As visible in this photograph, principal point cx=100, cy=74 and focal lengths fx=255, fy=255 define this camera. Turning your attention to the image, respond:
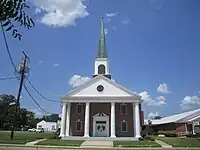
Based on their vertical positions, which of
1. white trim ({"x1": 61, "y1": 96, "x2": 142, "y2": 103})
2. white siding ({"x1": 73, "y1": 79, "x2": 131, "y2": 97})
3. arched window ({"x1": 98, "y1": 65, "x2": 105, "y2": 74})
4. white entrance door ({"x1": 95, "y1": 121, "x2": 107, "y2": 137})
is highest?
arched window ({"x1": 98, "y1": 65, "x2": 105, "y2": 74})

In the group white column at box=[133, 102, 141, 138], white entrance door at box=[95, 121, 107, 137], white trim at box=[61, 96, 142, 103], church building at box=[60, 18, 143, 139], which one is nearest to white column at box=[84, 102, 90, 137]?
church building at box=[60, 18, 143, 139]

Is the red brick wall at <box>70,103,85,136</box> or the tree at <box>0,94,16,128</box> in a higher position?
the tree at <box>0,94,16,128</box>

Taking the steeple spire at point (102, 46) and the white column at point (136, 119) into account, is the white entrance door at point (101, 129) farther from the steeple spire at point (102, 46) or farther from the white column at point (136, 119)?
the steeple spire at point (102, 46)

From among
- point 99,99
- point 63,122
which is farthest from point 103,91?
point 63,122

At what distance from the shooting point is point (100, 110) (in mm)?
42094

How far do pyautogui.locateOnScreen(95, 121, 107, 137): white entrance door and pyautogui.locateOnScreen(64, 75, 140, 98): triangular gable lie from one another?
458 centimetres

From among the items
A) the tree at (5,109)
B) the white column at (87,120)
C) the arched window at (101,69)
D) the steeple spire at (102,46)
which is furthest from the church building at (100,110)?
the tree at (5,109)

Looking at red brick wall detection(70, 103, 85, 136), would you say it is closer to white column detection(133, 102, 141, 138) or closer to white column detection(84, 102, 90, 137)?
white column detection(84, 102, 90, 137)

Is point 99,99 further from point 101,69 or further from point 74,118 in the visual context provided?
point 101,69

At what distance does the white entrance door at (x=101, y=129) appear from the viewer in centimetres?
4069

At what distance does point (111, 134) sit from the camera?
38344mm

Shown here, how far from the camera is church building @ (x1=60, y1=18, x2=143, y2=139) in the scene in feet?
131

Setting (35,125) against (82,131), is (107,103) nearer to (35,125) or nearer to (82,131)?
(82,131)

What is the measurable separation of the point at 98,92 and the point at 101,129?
5.96 meters
